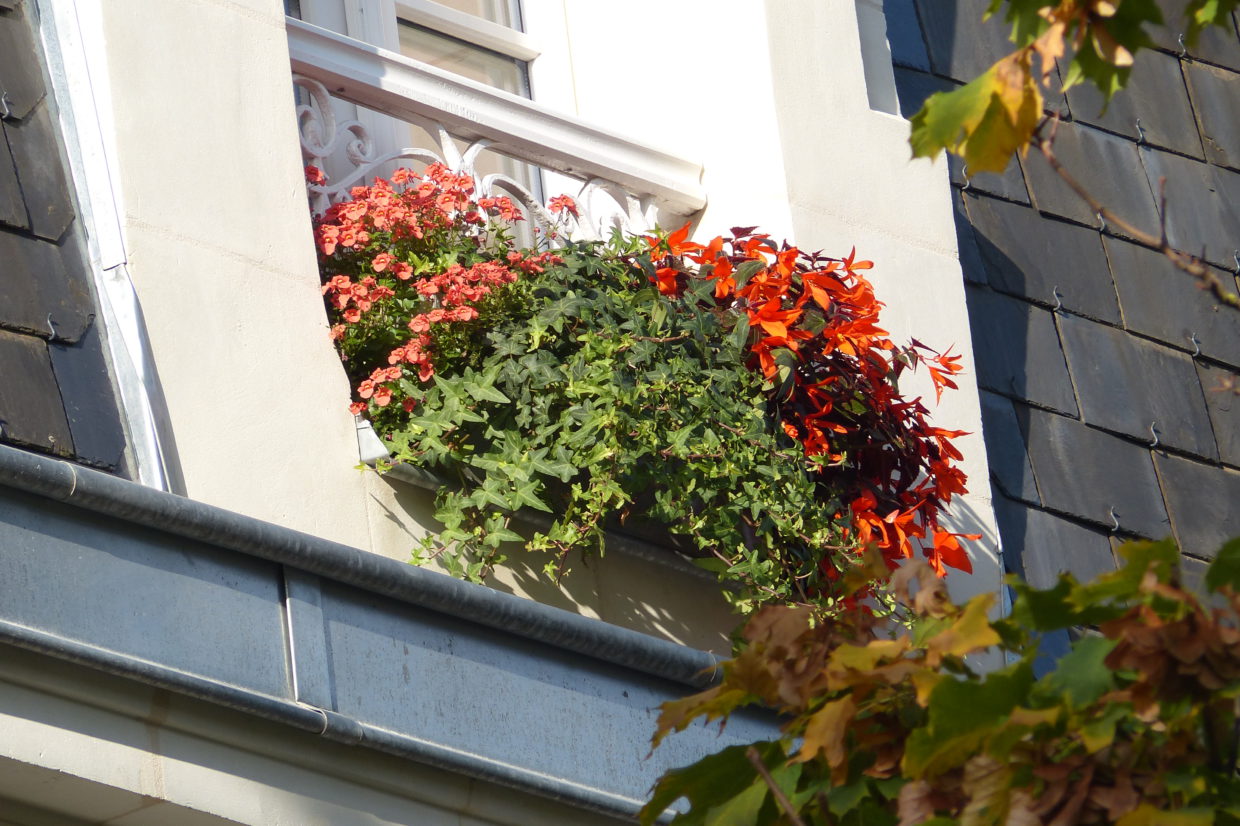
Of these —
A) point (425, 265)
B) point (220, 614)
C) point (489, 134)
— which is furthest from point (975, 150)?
point (489, 134)

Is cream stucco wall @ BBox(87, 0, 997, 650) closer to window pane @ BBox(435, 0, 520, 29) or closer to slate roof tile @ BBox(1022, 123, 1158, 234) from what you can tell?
window pane @ BBox(435, 0, 520, 29)

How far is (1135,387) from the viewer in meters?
6.86

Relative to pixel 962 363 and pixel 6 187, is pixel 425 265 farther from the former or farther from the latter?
pixel 962 363

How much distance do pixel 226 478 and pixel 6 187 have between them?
74 centimetres

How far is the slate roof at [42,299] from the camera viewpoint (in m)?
4.08

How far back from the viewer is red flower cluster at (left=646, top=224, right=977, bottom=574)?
5176 mm

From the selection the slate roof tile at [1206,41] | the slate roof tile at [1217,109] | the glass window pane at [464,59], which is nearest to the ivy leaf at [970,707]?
the glass window pane at [464,59]

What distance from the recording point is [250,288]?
4.69m

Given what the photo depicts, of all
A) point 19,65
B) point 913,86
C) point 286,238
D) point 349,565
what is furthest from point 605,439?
point 913,86

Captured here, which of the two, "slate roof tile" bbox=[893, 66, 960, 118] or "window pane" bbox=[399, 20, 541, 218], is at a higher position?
"slate roof tile" bbox=[893, 66, 960, 118]

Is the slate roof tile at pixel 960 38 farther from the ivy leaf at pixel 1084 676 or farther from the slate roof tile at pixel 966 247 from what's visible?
the ivy leaf at pixel 1084 676

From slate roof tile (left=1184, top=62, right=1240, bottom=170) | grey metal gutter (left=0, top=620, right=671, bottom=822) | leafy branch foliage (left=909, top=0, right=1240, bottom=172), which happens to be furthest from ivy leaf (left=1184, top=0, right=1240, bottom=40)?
slate roof tile (left=1184, top=62, right=1240, bottom=170)

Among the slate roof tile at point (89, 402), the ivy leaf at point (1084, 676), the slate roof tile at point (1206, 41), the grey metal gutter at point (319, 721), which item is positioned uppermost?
the slate roof tile at point (1206, 41)

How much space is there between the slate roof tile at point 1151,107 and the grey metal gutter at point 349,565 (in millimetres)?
3915
